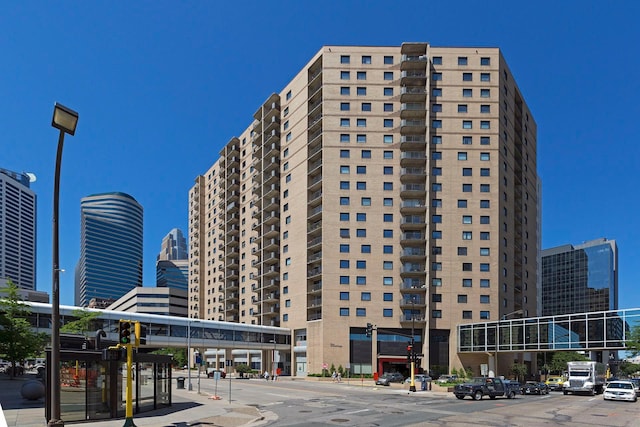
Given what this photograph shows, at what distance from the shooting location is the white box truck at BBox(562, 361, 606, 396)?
158 ft

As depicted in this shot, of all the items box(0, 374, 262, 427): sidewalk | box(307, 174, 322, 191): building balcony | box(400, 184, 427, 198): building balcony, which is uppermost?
box(307, 174, 322, 191): building balcony

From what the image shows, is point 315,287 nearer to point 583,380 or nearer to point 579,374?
point 579,374

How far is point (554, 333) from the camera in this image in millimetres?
63781

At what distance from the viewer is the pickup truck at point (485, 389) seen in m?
37.0

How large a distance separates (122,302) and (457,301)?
155 metres

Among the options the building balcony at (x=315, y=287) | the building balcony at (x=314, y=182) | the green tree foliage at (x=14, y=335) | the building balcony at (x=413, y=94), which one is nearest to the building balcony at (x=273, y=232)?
the building balcony at (x=314, y=182)

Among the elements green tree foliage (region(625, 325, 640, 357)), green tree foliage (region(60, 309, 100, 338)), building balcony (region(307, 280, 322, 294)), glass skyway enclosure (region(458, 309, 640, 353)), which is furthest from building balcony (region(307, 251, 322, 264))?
green tree foliage (region(625, 325, 640, 357))

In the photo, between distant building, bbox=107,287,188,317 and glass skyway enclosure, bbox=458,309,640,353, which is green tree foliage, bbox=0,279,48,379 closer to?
glass skyway enclosure, bbox=458,309,640,353

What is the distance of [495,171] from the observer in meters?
77.8

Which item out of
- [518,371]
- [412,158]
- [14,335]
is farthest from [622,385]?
[14,335]

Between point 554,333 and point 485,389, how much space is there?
31.2m

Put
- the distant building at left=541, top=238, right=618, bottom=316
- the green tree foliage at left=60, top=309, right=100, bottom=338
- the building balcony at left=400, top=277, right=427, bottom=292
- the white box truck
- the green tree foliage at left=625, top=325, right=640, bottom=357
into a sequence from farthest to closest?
the distant building at left=541, top=238, right=618, bottom=316 < the building balcony at left=400, top=277, right=427, bottom=292 < the green tree foliage at left=60, top=309, right=100, bottom=338 < the green tree foliage at left=625, top=325, right=640, bottom=357 < the white box truck

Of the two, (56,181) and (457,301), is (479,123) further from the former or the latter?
(56,181)

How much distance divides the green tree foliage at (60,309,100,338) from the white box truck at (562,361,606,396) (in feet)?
166
